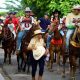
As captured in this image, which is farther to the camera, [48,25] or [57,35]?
[48,25]

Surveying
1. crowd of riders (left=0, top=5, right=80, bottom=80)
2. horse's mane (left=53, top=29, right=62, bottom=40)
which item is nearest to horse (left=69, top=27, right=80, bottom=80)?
crowd of riders (left=0, top=5, right=80, bottom=80)

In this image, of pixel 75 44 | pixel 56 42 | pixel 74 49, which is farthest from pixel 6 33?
pixel 75 44

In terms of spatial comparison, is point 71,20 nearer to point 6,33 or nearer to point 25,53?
point 25,53

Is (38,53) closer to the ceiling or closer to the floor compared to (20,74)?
closer to the ceiling

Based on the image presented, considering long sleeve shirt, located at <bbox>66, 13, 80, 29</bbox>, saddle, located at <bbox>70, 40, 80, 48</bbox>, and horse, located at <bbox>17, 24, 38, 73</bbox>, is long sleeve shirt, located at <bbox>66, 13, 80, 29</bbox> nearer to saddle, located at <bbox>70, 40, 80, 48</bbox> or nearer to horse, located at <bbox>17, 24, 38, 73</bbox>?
saddle, located at <bbox>70, 40, 80, 48</bbox>

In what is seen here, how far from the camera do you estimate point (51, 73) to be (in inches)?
584

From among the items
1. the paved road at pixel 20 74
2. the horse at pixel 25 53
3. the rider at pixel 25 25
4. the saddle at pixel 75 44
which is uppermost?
the rider at pixel 25 25

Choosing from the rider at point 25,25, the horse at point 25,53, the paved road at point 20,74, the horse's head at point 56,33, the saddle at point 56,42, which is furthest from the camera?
the saddle at point 56,42

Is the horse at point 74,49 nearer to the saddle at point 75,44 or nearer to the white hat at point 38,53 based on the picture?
the saddle at point 75,44

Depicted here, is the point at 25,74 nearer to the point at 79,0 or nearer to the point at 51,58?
the point at 51,58

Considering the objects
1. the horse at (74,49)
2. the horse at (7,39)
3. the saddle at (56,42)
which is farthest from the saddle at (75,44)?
the horse at (7,39)

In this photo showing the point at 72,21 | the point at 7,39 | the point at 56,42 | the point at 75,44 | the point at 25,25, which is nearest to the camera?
the point at 75,44

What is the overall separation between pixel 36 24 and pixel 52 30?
3.25 feet

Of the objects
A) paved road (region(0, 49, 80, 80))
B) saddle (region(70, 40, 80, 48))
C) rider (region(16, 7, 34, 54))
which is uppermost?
rider (region(16, 7, 34, 54))
